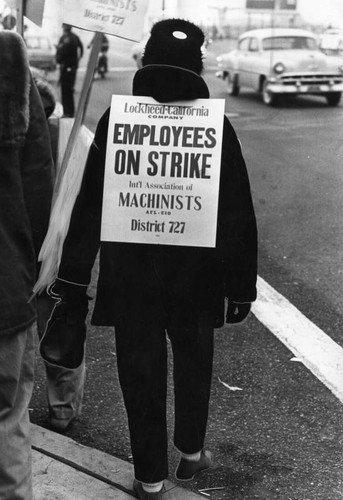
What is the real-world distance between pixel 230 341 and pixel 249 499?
68.0 inches

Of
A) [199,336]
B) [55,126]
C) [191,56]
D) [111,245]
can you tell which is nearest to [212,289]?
[199,336]

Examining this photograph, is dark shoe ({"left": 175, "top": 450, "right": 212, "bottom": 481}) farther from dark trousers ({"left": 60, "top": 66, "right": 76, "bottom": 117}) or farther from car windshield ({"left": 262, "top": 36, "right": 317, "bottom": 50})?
car windshield ({"left": 262, "top": 36, "right": 317, "bottom": 50})

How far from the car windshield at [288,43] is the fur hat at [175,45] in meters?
14.3

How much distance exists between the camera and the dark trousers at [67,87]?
14758mm

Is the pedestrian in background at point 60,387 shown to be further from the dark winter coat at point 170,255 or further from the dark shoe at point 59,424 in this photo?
the dark winter coat at point 170,255

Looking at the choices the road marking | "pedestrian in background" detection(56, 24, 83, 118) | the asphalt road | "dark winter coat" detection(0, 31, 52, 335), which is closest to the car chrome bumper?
"pedestrian in background" detection(56, 24, 83, 118)

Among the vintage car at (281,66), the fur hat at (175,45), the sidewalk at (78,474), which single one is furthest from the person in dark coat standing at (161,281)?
the vintage car at (281,66)

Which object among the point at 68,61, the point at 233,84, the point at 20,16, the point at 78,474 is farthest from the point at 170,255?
the point at 233,84

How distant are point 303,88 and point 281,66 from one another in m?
0.60

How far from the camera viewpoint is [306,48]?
54.9 ft

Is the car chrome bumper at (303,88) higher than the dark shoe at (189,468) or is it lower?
lower

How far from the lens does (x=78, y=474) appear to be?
3381 mm

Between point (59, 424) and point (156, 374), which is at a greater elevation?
point (156, 374)

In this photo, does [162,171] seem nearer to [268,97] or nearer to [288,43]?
[268,97]
